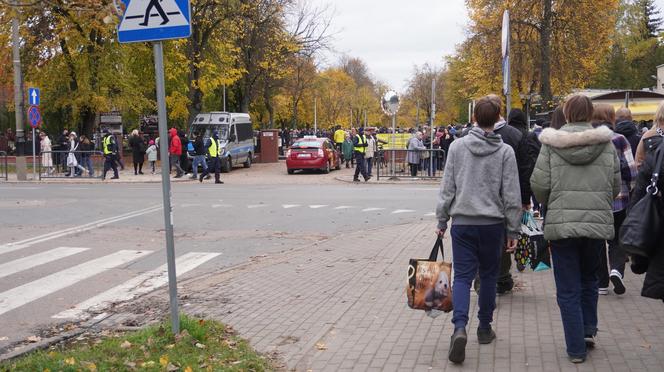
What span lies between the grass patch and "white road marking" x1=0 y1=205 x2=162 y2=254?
598 cm

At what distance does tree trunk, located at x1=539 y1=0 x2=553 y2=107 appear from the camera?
34688 millimetres

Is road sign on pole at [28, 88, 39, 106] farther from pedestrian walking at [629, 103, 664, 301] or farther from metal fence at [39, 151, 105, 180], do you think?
pedestrian walking at [629, 103, 664, 301]

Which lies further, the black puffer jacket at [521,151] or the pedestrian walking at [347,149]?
the pedestrian walking at [347,149]

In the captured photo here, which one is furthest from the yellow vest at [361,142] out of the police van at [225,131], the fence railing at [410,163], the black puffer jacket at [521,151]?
the black puffer jacket at [521,151]

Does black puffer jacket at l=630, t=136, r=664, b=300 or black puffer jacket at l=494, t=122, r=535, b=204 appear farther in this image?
black puffer jacket at l=494, t=122, r=535, b=204

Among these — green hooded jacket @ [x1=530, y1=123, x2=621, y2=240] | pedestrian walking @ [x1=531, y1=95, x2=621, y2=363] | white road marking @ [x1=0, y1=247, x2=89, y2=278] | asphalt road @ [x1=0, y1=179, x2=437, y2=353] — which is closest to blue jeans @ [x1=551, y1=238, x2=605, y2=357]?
pedestrian walking @ [x1=531, y1=95, x2=621, y2=363]

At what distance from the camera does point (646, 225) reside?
4328 millimetres

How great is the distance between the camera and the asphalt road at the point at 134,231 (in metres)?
8.20

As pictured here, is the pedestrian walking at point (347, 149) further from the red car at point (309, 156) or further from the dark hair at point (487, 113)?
the dark hair at point (487, 113)

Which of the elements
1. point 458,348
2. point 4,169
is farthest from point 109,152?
point 458,348

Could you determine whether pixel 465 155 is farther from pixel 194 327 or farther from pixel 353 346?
pixel 194 327

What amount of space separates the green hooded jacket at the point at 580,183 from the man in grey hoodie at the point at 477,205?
0.91 feet

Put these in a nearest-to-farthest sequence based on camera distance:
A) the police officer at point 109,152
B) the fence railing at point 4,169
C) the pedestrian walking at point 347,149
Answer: the police officer at point 109,152 → the fence railing at point 4,169 → the pedestrian walking at point 347,149

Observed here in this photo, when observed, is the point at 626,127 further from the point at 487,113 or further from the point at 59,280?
the point at 59,280
